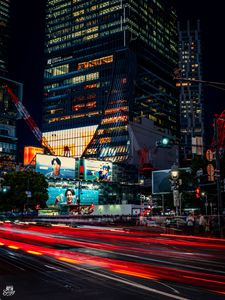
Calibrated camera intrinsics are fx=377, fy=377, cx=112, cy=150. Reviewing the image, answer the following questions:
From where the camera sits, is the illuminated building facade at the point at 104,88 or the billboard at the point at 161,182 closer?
the billboard at the point at 161,182

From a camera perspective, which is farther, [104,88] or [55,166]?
[104,88]

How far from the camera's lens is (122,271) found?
1200 cm

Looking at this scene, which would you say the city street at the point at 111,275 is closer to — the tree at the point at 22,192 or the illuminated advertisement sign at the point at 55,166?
the tree at the point at 22,192

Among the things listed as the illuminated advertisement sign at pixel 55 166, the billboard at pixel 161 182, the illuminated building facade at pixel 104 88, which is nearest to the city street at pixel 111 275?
the billboard at pixel 161 182

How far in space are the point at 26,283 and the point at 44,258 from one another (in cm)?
539

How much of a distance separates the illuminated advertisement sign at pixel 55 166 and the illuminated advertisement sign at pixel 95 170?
5.15m

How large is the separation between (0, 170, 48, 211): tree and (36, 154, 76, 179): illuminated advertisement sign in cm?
2318

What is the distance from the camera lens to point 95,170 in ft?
389

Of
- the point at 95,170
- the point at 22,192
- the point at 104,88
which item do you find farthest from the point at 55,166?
the point at 104,88

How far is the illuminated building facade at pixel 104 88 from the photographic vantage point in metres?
163

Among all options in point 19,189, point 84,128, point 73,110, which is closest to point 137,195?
point 84,128

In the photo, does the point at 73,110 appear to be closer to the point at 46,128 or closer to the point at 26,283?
→ the point at 46,128

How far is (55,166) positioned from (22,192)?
29.7m

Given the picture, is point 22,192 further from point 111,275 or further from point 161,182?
point 111,275
